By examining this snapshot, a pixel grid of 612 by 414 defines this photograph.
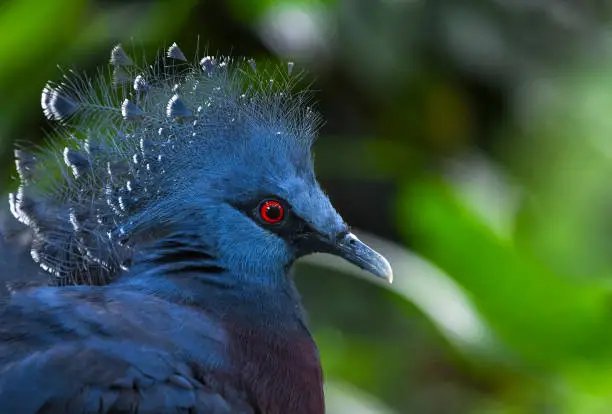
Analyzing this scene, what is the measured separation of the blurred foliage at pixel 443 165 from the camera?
3.26 metres

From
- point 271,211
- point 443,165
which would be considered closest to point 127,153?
point 271,211

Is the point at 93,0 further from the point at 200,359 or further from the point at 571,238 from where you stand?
the point at 200,359

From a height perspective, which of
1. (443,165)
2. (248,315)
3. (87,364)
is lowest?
(87,364)

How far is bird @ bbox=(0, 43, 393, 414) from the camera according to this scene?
1.93 m

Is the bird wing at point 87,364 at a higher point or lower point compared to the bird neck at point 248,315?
lower

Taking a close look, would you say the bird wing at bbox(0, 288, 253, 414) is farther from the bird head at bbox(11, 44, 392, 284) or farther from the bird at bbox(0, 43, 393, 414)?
the bird head at bbox(11, 44, 392, 284)

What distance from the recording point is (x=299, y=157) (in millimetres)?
2189

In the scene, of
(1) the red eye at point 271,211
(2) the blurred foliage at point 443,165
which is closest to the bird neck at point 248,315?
(1) the red eye at point 271,211

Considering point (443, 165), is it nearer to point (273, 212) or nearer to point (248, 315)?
point (273, 212)

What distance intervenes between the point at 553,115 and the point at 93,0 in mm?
1979

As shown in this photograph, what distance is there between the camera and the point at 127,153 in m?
2.13

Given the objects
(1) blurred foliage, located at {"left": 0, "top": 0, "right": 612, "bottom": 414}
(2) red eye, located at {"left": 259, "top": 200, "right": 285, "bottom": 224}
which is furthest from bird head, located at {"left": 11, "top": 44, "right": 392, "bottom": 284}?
Answer: (1) blurred foliage, located at {"left": 0, "top": 0, "right": 612, "bottom": 414}

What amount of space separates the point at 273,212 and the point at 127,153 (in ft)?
1.07

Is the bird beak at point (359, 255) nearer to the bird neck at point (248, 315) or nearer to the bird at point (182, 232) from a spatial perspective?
the bird at point (182, 232)
